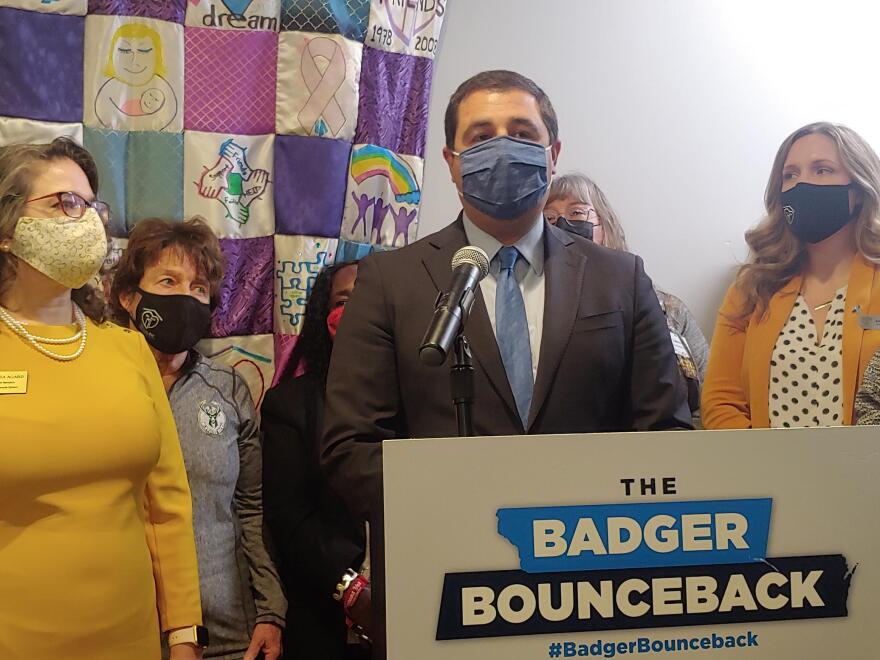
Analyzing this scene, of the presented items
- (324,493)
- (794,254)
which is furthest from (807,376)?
(324,493)

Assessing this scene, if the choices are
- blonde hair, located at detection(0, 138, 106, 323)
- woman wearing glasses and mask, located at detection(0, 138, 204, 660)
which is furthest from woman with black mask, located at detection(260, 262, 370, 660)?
blonde hair, located at detection(0, 138, 106, 323)

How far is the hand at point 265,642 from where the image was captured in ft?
7.14

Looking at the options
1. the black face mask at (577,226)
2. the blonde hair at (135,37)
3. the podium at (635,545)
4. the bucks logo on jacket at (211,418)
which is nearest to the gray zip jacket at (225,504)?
the bucks logo on jacket at (211,418)

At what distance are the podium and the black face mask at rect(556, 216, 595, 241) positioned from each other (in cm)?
167

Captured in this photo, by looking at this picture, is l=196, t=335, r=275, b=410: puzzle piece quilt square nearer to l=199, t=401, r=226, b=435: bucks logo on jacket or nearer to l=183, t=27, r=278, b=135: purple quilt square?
l=199, t=401, r=226, b=435: bucks logo on jacket

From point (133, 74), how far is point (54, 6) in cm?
27

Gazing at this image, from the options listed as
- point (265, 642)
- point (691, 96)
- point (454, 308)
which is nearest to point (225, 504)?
point (265, 642)

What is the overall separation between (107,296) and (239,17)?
3.07 feet

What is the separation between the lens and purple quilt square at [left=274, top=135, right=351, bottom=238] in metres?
2.54

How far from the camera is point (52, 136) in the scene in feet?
7.61

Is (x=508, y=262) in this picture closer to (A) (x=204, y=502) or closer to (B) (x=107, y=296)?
(A) (x=204, y=502)

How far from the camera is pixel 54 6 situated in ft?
7.65

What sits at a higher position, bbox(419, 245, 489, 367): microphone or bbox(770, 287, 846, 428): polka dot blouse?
bbox(419, 245, 489, 367): microphone

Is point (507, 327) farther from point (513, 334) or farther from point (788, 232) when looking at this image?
point (788, 232)
